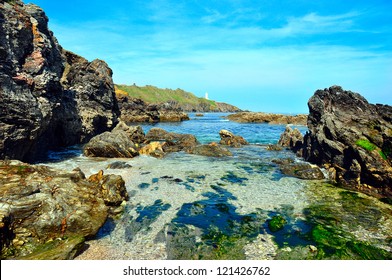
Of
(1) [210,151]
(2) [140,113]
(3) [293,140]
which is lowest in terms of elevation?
(1) [210,151]

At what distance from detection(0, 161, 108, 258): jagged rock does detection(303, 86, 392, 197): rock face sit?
68.8 ft

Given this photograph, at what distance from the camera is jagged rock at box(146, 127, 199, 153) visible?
132ft

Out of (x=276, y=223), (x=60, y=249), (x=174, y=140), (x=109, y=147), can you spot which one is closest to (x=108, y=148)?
(x=109, y=147)

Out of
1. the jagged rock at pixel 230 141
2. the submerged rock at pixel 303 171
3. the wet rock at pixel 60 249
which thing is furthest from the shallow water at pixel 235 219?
the jagged rock at pixel 230 141

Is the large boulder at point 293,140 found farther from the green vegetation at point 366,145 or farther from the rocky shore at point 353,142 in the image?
the green vegetation at point 366,145

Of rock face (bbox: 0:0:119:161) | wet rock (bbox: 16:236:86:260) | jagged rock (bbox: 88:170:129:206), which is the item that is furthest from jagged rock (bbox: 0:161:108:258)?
rock face (bbox: 0:0:119:161)

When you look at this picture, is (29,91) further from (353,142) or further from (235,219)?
(353,142)

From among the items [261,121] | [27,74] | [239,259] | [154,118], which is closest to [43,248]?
[239,259]

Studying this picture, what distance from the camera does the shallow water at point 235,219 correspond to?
39.3ft

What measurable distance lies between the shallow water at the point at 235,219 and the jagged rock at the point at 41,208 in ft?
4.35

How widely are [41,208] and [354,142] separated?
25899 mm

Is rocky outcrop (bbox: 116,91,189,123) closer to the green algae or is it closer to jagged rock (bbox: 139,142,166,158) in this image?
jagged rock (bbox: 139,142,166,158)

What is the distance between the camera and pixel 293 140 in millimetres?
43688
